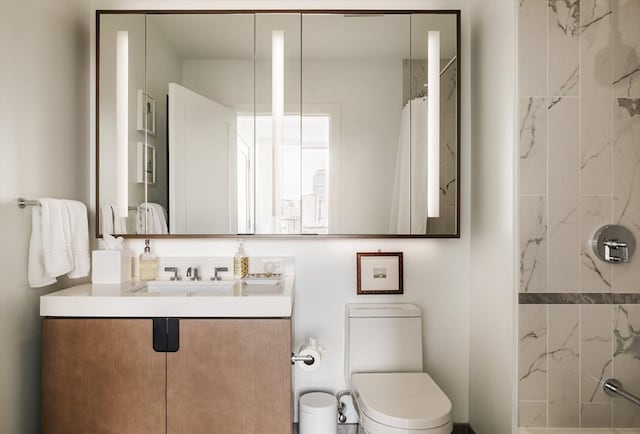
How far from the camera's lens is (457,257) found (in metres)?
2.01

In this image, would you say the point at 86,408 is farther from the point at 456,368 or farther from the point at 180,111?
the point at 456,368

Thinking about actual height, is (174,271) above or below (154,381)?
above

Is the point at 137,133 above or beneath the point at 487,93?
beneath

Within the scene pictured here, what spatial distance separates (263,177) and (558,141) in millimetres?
1222

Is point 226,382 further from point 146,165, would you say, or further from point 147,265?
point 146,165

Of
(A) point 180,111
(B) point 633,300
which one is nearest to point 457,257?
(B) point 633,300

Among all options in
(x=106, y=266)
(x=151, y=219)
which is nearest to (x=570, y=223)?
(x=151, y=219)

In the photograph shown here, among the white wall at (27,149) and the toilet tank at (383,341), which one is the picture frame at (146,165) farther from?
the toilet tank at (383,341)

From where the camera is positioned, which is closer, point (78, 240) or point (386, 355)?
point (78, 240)

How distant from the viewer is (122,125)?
6.07ft

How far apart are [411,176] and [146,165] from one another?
124 centimetres

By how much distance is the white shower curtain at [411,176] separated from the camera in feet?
6.24

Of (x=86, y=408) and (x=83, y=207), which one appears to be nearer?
(x=86, y=408)

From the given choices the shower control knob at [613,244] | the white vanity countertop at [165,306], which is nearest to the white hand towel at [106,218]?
the white vanity countertop at [165,306]
